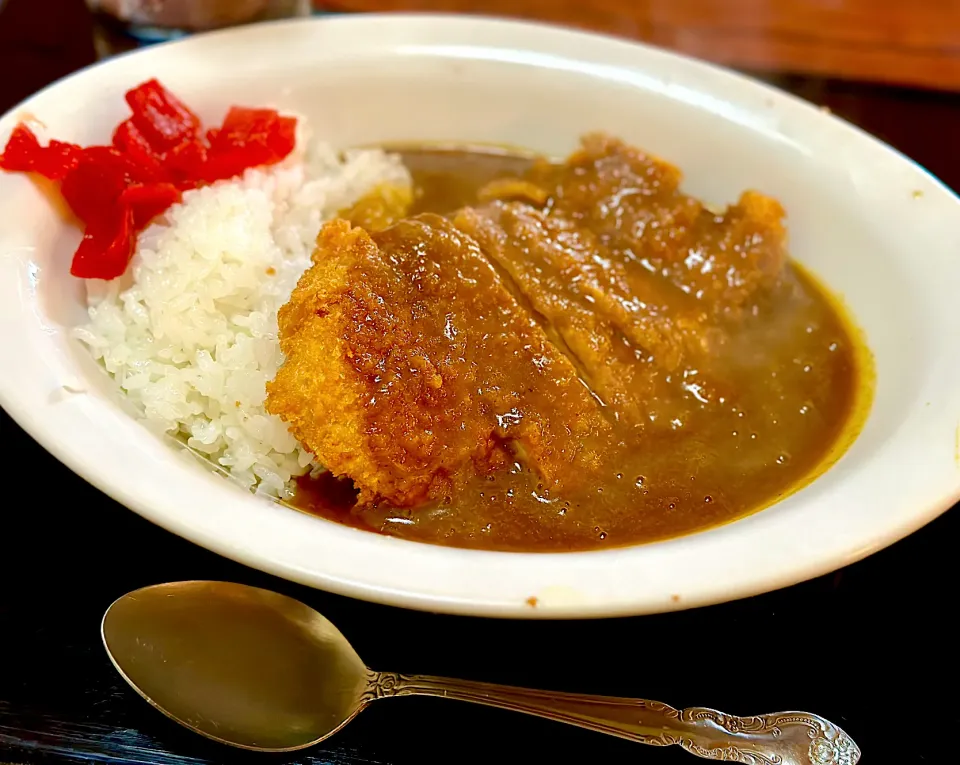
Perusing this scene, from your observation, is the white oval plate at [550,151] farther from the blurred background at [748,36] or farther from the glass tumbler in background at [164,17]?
the blurred background at [748,36]

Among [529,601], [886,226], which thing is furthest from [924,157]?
[529,601]

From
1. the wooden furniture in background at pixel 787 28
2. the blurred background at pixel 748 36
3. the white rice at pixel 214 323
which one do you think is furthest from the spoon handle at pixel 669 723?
the wooden furniture in background at pixel 787 28

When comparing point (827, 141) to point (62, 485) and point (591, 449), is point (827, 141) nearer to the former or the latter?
point (591, 449)

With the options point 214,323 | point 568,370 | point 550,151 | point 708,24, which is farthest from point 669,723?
point 708,24

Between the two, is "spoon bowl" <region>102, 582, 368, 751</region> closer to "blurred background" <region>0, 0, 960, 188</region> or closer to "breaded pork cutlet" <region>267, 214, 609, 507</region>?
"breaded pork cutlet" <region>267, 214, 609, 507</region>

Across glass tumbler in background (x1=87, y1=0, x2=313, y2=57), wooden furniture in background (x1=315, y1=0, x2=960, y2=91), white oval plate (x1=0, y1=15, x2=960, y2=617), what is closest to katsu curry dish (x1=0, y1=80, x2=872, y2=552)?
white oval plate (x1=0, y1=15, x2=960, y2=617)

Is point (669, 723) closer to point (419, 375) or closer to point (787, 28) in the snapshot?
point (419, 375)
